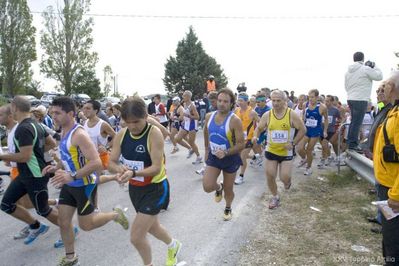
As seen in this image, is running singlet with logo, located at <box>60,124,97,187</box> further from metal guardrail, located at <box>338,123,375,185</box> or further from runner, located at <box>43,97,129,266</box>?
metal guardrail, located at <box>338,123,375,185</box>

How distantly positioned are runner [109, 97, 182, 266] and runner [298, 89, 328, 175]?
6.62 meters

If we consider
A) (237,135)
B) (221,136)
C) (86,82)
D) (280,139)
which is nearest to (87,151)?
Result: (221,136)

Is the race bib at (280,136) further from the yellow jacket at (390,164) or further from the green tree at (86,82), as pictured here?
the green tree at (86,82)

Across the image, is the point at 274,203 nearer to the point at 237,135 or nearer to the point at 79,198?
the point at 237,135

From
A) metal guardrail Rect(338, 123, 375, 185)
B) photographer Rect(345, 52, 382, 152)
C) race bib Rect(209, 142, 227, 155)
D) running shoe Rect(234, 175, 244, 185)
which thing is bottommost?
running shoe Rect(234, 175, 244, 185)

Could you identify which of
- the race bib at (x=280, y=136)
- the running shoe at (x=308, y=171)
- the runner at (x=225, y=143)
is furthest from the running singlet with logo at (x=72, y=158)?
the running shoe at (x=308, y=171)

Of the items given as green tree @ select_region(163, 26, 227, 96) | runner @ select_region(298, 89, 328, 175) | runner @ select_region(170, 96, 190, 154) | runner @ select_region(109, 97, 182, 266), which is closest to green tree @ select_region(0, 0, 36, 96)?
green tree @ select_region(163, 26, 227, 96)

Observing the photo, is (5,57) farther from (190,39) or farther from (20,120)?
(20,120)

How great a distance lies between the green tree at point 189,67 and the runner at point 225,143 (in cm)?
3597

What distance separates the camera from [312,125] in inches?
390

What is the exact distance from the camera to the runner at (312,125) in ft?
32.1

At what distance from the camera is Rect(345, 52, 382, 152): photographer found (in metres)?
7.85

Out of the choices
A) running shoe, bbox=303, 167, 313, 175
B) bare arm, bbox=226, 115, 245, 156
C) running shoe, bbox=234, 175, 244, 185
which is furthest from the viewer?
running shoe, bbox=303, 167, 313, 175

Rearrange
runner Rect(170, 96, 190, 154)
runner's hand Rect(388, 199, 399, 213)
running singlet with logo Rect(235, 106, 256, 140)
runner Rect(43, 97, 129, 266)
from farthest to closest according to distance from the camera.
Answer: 1. runner Rect(170, 96, 190, 154)
2. running singlet with logo Rect(235, 106, 256, 140)
3. runner Rect(43, 97, 129, 266)
4. runner's hand Rect(388, 199, 399, 213)
